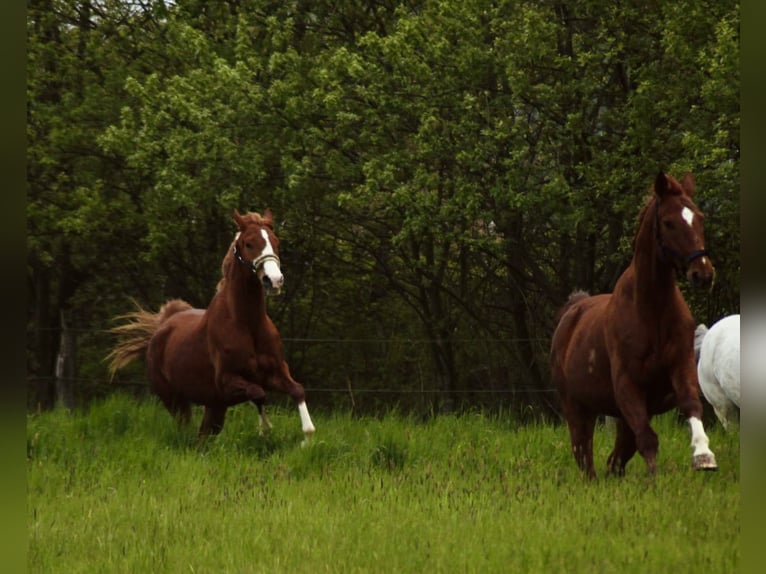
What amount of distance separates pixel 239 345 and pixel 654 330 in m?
4.73

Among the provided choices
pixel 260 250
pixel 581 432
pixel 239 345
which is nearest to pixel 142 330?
pixel 239 345

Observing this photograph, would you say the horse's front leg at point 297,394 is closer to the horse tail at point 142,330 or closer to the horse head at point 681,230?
the horse tail at point 142,330

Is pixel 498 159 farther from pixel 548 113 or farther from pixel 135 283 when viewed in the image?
pixel 135 283

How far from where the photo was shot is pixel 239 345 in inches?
430

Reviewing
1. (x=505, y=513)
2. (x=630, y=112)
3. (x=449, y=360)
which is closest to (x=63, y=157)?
(x=449, y=360)

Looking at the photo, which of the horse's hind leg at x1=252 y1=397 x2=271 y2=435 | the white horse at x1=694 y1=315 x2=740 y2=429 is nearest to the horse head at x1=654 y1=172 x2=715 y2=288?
the white horse at x1=694 y1=315 x2=740 y2=429

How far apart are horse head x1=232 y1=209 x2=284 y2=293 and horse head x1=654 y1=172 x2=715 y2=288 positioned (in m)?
3.85

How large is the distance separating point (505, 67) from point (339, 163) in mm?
3106

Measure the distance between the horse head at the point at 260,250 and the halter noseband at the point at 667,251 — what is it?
3764 millimetres

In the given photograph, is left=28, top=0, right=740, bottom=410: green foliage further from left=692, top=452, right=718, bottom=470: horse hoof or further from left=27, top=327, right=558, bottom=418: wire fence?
left=692, top=452, right=718, bottom=470: horse hoof

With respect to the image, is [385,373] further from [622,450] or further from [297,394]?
[622,450]

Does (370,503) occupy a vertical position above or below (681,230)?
below

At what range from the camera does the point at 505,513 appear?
662 cm

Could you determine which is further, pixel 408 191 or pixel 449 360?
pixel 449 360
